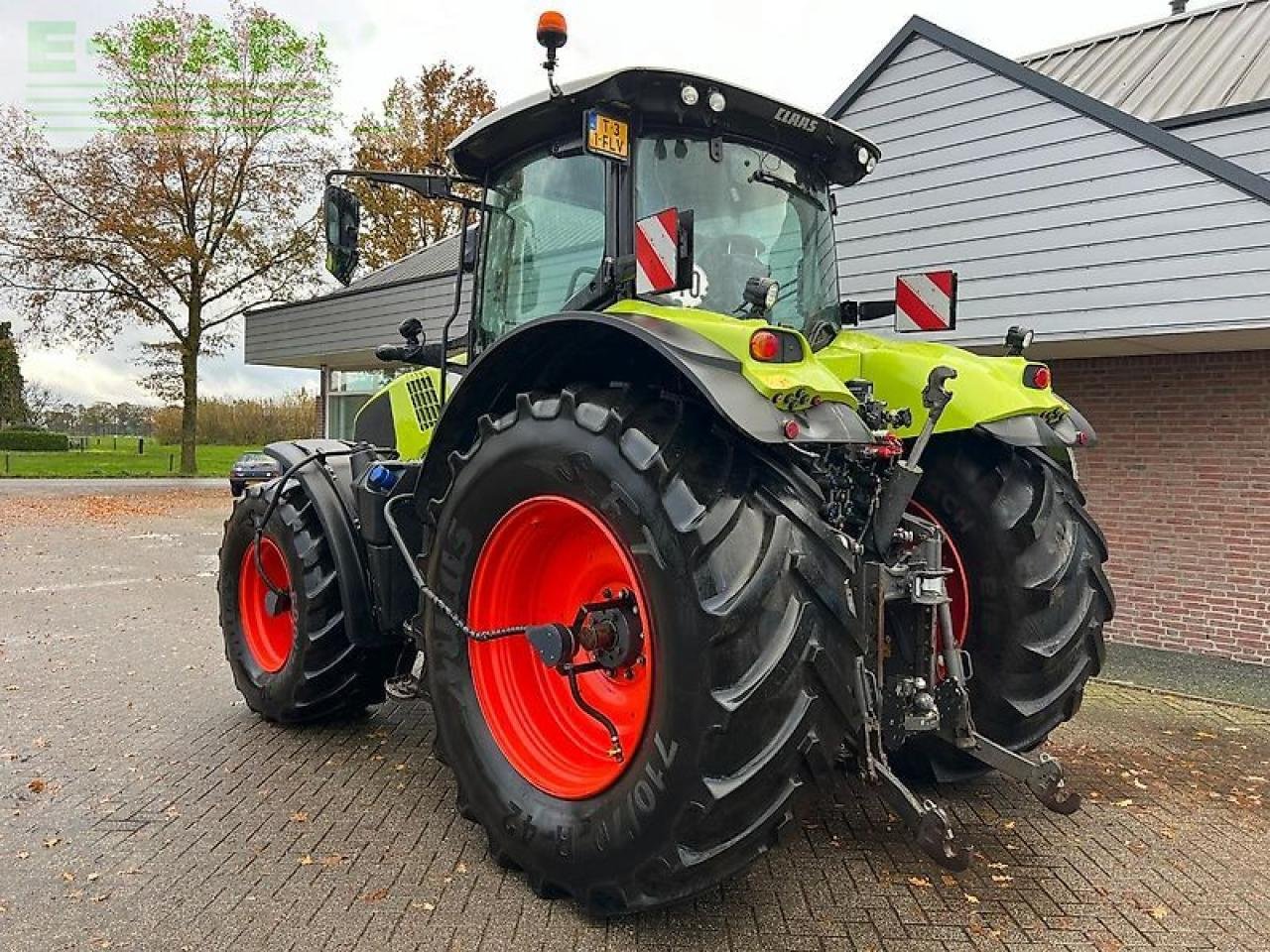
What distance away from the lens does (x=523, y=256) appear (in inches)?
146

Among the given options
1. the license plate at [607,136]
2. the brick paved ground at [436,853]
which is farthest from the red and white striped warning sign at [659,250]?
the brick paved ground at [436,853]

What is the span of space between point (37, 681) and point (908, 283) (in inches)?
206

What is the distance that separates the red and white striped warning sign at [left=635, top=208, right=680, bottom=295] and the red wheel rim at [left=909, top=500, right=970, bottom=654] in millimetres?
1405

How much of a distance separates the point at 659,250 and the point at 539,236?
0.92 metres

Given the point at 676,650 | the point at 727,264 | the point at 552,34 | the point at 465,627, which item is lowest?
the point at 465,627

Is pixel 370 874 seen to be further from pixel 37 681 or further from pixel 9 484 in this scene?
pixel 9 484

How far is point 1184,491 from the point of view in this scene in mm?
7156

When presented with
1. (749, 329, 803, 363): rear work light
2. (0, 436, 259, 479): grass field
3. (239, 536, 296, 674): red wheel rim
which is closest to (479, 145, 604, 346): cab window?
(749, 329, 803, 363): rear work light

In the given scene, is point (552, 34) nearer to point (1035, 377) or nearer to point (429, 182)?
point (429, 182)

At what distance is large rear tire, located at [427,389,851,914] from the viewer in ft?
7.80

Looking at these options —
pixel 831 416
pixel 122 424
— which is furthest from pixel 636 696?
pixel 122 424

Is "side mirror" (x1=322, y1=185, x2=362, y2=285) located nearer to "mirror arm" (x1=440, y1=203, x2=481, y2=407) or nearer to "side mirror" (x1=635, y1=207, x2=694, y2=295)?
"mirror arm" (x1=440, y1=203, x2=481, y2=407)

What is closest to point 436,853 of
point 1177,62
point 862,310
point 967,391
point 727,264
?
point 727,264

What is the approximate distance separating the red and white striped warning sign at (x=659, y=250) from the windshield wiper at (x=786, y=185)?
0.75 m
